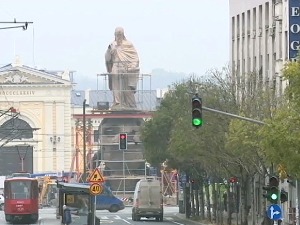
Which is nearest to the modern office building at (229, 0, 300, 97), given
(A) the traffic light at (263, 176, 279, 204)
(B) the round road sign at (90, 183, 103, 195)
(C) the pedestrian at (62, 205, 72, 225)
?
(C) the pedestrian at (62, 205, 72, 225)

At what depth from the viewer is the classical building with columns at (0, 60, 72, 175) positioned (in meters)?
160

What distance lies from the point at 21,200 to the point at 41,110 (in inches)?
3144

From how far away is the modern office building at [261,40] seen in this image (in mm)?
67875

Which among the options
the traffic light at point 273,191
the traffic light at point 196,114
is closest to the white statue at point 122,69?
the traffic light at point 273,191

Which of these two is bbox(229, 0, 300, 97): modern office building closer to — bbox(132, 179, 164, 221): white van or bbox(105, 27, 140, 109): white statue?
bbox(132, 179, 164, 221): white van

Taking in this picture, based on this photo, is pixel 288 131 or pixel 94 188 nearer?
pixel 288 131

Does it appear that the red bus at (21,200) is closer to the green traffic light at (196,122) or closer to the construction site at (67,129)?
the green traffic light at (196,122)

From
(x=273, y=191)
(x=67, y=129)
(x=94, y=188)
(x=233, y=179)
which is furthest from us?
(x=67, y=129)

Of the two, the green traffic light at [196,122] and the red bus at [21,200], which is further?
the red bus at [21,200]

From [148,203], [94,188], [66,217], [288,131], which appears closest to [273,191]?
[288,131]

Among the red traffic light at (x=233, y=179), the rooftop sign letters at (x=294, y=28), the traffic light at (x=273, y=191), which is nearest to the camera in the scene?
the traffic light at (x=273, y=191)

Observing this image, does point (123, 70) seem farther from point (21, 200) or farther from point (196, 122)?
point (196, 122)

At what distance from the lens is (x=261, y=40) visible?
87.4m

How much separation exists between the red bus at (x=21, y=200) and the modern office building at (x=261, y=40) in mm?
15068
